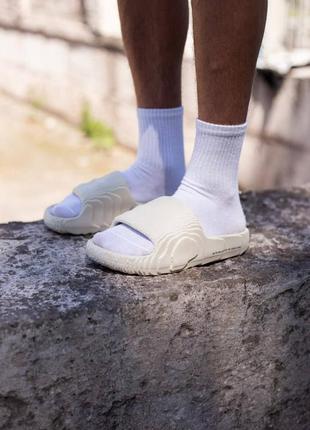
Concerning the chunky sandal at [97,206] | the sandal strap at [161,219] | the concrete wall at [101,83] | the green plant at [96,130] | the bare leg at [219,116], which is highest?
the bare leg at [219,116]

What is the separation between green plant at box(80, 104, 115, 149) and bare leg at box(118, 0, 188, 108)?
9.11 feet

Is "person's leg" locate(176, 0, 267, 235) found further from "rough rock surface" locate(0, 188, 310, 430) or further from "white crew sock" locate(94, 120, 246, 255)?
"rough rock surface" locate(0, 188, 310, 430)

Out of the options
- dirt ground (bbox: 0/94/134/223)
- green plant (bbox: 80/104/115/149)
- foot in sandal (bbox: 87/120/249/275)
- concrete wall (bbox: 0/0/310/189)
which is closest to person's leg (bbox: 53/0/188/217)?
foot in sandal (bbox: 87/120/249/275)

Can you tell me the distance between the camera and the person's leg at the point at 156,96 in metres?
1.47

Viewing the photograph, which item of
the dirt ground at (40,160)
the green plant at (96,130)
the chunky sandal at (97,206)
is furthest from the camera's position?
the green plant at (96,130)

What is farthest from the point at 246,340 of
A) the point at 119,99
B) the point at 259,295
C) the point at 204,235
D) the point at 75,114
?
the point at 75,114

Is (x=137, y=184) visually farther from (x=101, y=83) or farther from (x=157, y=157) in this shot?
(x=101, y=83)

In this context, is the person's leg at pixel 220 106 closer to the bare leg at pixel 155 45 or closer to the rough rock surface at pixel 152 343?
the rough rock surface at pixel 152 343

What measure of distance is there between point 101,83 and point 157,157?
2906 mm

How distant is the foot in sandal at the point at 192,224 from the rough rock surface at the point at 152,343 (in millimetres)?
31

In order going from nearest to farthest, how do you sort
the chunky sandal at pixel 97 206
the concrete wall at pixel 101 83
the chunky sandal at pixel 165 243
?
the chunky sandal at pixel 165 243, the chunky sandal at pixel 97 206, the concrete wall at pixel 101 83

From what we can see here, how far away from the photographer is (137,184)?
1.51 meters

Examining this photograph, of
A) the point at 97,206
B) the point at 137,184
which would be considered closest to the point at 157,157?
the point at 137,184

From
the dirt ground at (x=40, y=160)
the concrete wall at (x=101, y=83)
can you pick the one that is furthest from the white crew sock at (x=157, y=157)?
the dirt ground at (x=40, y=160)
